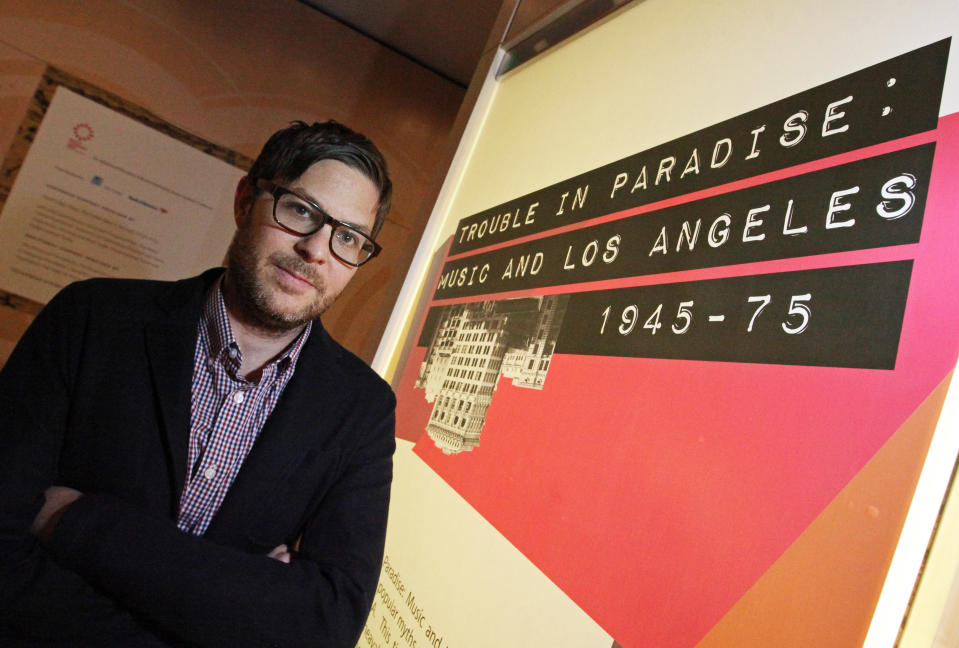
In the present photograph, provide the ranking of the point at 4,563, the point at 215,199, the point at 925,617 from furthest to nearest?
1. the point at 215,199
2. the point at 4,563
3. the point at 925,617

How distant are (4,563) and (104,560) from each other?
0.14 metres

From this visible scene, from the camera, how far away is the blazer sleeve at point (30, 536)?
0.93 m

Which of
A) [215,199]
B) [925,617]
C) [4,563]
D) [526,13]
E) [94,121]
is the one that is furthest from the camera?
[215,199]

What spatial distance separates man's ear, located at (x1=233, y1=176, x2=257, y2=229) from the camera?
1273mm

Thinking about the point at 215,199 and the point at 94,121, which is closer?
the point at 94,121

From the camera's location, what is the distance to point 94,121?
3.33 metres

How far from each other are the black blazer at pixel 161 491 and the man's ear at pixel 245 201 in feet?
0.47

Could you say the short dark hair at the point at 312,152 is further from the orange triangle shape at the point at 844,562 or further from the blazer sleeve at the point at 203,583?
the orange triangle shape at the point at 844,562

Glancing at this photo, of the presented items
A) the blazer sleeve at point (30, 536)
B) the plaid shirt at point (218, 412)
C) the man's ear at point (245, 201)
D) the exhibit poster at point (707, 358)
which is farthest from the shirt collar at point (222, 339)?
the exhibit poster at point (707, 358)

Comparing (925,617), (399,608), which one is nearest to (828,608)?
(925,617)

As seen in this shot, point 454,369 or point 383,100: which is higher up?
point 383,100

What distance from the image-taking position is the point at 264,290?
1179mm

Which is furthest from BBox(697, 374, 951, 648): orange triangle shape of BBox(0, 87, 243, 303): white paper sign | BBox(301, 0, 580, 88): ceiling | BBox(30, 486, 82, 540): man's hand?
BBox(0, 87, 243, 303): white paper sign

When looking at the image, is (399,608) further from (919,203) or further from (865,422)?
(919,203)
